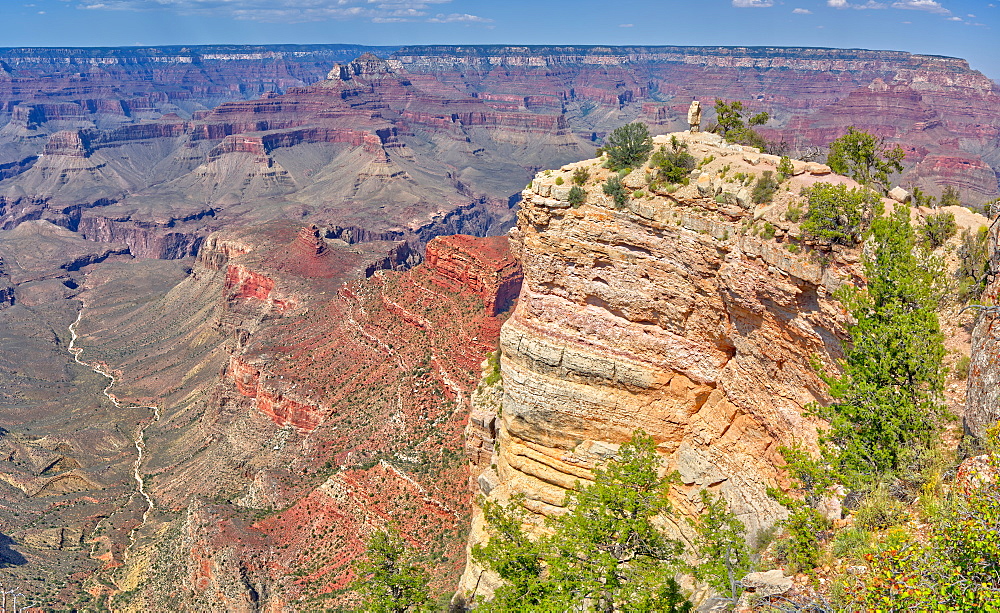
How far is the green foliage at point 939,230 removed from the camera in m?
18.3

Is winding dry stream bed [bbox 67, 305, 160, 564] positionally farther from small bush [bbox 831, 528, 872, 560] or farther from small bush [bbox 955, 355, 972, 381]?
small bush [bbox 955, 355, 972, 381]

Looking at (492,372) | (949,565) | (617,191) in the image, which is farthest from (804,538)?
(492,372)

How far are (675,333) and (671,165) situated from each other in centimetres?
620

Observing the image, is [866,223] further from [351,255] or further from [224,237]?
[224,237]

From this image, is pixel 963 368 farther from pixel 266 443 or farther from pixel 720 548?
pixel 266 443

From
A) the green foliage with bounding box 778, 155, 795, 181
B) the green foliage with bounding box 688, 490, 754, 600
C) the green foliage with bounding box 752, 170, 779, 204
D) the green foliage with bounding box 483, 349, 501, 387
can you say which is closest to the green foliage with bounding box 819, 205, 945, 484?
the green foliage with bounding box 688, 490, 754, 600

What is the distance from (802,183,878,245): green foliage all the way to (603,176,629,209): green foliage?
7.01 m

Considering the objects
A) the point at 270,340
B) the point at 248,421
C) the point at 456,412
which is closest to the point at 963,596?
the point at 456,412

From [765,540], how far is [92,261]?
204 m

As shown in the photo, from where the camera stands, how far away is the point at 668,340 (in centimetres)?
2500

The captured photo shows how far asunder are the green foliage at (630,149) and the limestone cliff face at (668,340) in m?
1.13

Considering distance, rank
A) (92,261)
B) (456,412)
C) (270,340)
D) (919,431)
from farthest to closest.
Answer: (92,261), (270,340), (456,412), (919,431)

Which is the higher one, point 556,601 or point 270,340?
point 556,601

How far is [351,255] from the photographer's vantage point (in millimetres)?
115375
